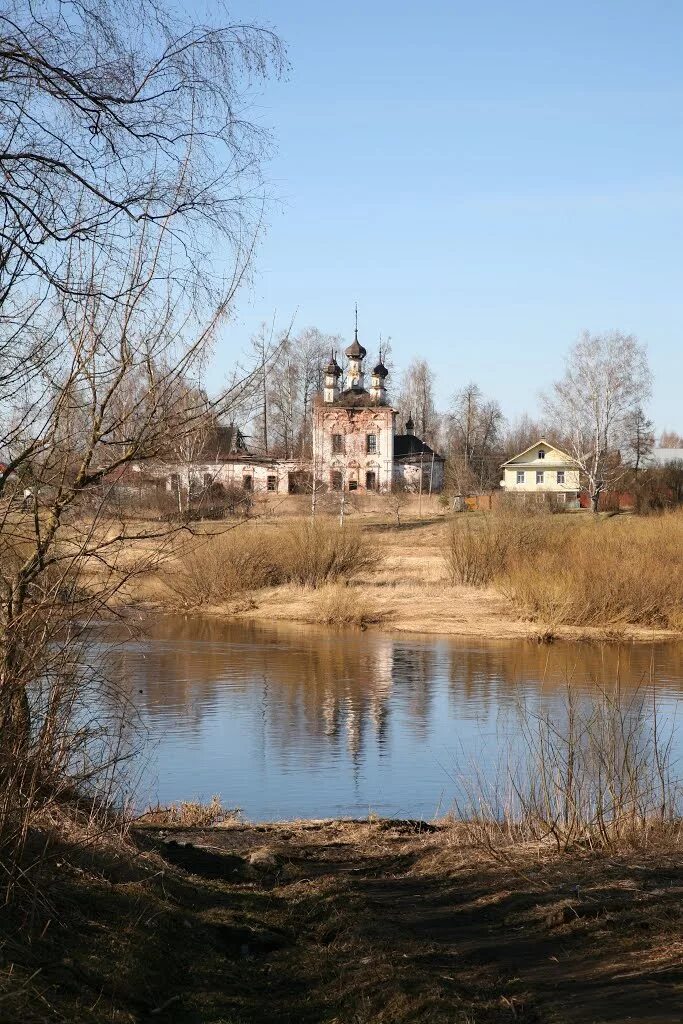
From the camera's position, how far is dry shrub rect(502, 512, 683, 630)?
28188mm

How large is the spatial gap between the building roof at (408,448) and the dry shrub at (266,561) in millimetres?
38420

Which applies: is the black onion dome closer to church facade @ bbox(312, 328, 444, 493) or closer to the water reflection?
church facade @ bbox(312, 328, 444, 493)

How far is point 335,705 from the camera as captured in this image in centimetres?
1830

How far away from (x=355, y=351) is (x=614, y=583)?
44.0 m

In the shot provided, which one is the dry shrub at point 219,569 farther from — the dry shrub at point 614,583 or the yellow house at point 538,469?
the yellow house at point 538,469

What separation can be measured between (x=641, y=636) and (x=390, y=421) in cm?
4124

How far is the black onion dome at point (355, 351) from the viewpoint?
2763 inches

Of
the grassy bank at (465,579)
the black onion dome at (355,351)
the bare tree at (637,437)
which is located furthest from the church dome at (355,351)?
the grassy bank at (465,579)

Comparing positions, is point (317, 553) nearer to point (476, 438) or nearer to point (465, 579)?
point (465, 579)

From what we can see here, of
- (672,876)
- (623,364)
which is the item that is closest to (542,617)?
(672,876)

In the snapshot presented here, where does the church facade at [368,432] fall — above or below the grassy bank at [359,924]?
above

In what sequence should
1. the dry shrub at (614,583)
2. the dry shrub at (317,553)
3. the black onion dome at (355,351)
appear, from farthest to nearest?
the black onion dome at (355,351)
the dry shrub at (317,553)
the dry shrub at (614,583)

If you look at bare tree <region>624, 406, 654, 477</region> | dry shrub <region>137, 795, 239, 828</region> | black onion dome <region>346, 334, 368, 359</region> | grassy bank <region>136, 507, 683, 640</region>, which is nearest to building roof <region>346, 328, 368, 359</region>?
black onion dome <region>346, 334, 368, 359</region>

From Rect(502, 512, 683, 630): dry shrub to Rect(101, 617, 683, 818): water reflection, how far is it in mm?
1920
